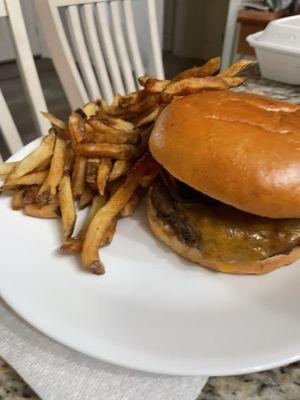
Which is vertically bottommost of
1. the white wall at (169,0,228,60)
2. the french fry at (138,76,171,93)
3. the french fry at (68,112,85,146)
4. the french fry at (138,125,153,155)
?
the white wall at (169,0,228,60)

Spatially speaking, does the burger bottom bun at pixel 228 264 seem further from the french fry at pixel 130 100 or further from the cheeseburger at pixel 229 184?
the french fry at pixel 130 100

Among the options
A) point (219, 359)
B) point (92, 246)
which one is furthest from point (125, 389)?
point (92, 246)

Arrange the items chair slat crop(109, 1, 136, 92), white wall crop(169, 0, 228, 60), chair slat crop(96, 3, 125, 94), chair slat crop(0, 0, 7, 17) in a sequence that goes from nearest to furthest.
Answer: chair slat crop(0, 0, 7, 17)
chair slat crop(96, 3, 125, 94)
chair slat crop(109, 1, 136, 92)
white wall crop(169, 0, 228, 60)

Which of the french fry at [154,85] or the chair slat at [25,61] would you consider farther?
the chair slat at [25,61]

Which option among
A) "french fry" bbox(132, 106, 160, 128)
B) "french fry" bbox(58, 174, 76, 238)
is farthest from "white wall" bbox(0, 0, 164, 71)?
"french fry" bbox(58, 174, 76, 238)

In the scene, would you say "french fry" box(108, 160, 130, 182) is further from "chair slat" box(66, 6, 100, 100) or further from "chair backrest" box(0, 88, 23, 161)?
"chair slat" box(66, 6, 100, 100)

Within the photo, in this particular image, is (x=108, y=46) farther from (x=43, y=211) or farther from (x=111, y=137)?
(x=43, y=211)

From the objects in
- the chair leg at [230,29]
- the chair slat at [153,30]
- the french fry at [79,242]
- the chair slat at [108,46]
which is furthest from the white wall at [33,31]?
the french fry at [79,242]
